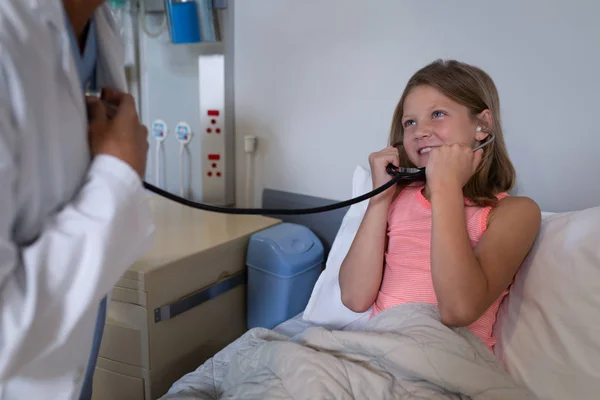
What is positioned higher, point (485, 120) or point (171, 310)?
point (485, 120)

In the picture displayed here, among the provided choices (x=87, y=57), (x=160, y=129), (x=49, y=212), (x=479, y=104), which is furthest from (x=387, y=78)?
(x=49, y=212)

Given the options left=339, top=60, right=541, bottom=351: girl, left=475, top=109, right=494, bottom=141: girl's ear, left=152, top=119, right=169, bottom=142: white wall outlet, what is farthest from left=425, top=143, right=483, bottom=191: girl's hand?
left=152, top=119, right=169, bottom=142: white wall outlet

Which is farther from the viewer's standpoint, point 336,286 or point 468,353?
point 336,286

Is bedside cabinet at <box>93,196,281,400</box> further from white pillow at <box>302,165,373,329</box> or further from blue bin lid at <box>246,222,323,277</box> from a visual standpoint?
white pillow at <box>302,165,373,329</box>

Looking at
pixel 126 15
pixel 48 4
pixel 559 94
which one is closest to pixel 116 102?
pixel 48 4

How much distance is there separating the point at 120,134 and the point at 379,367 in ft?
1.91

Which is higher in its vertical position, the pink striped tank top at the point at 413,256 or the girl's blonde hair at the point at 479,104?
the girl's blonde hair at the point at 479,104

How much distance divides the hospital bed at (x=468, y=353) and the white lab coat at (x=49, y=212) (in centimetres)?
40

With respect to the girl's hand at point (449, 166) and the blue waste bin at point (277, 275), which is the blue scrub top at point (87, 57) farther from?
the blue waste bin at point (277, 275)

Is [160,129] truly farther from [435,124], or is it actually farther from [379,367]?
[379,367]

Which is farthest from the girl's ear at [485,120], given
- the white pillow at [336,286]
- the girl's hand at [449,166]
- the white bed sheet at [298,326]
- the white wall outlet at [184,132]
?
the white wall outlet at [184,132]

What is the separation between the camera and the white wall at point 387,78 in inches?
44.0

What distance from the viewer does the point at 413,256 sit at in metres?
1.03

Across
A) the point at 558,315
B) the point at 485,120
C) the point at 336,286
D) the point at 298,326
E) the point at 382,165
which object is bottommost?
the point at 298,326
